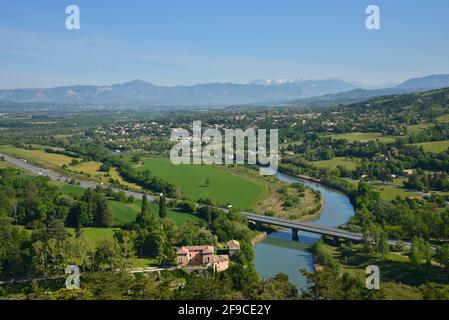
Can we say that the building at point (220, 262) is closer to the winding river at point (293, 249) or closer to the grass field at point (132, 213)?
the winding river at point (293, 249)

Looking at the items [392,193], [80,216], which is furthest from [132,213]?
[392,193]

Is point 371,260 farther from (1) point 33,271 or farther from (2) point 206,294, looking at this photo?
(1) point 33,271

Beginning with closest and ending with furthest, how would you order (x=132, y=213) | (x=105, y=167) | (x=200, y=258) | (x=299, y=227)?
(x=200, y=258) < (x=299, y=227) < (x=132, y=213) < (x=105, y=167)

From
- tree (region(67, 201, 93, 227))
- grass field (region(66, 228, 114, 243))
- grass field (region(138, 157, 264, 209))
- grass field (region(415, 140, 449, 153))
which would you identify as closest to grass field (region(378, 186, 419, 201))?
grass field (region(138, 157, 264, 209))

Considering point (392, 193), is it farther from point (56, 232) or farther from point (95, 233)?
point (56, 232)

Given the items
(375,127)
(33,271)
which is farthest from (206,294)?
(375,127)
